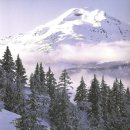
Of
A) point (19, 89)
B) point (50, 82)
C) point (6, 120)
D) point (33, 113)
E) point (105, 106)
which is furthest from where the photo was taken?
point (50, 82)

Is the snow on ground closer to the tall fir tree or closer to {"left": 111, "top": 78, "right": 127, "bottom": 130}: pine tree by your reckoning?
the tall fir tree

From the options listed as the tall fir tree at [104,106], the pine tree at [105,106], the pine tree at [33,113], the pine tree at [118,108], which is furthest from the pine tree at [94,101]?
the pine tree at [33,113]

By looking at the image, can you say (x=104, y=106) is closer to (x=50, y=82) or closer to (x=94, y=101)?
(x=94, y=101)

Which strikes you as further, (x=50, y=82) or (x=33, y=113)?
(x=50, y=82)

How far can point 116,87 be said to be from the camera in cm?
8781

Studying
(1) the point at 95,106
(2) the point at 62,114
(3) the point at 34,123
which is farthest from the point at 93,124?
(3) the point at 34,123

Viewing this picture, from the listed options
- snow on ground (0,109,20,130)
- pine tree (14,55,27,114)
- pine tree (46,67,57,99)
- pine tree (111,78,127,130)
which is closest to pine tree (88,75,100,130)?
pine tree (111,78,127,130)

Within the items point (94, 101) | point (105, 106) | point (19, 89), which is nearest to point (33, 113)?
point (19, 89)

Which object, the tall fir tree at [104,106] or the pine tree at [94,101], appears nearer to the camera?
the pine tree at [94,101]

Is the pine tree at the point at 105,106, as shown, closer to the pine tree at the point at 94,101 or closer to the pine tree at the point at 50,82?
the pine tree at the point at 94,101

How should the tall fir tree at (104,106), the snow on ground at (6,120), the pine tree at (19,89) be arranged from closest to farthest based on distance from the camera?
the snow on ground at (6,120)
the pine tree at (19,89)
the tall fir tree at (104,106)

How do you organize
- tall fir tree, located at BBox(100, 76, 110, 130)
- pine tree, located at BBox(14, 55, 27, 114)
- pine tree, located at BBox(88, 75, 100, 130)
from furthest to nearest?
tall fir tree, located at BBox(100, 76, 110, 130) < pine tree, located at BBox(88, 75, 100, 130) < pine tree, located at BBox(14, 55, 27, 114)

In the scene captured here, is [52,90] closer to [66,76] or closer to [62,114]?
[66,76]

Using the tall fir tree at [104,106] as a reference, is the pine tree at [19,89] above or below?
above
